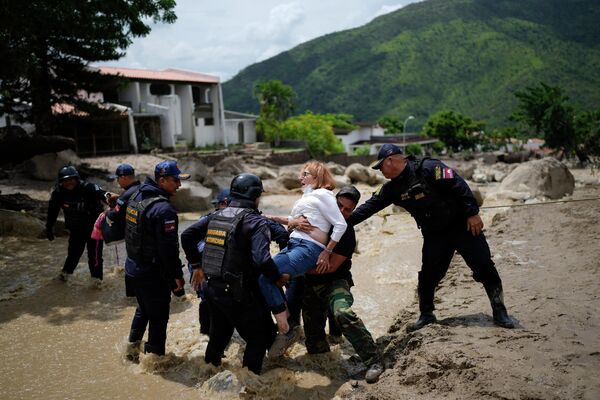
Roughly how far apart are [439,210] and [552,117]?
4523 centimetres

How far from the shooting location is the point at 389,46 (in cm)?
13775

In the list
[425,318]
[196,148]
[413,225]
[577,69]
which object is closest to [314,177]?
[425,318]

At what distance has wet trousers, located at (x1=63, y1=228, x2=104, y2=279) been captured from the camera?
7594 millimetres

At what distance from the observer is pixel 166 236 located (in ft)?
15.0

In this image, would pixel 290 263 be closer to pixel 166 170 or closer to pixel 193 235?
pixel 193 235

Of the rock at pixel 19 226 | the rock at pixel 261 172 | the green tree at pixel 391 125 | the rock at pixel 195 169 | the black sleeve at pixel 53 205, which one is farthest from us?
the green tree at pixel 391 125

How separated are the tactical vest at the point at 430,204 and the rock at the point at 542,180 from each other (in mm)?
11679

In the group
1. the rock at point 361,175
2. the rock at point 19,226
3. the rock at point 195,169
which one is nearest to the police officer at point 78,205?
the rock at point 19,226

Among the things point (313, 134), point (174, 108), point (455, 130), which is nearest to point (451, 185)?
point (174, 108)

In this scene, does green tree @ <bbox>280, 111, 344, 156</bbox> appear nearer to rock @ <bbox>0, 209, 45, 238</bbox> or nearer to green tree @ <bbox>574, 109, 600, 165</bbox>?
green tree @ <bbox>574, 109, 600, 165</bbox>

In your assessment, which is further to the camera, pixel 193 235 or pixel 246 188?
pixel 193 235

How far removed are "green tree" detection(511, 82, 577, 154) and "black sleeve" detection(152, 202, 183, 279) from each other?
45432 mm

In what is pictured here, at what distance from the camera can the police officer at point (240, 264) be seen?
13.2 feet

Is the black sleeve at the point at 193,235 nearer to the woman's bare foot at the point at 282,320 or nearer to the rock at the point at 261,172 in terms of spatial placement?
the woman's bare foot at the point at 282,320
